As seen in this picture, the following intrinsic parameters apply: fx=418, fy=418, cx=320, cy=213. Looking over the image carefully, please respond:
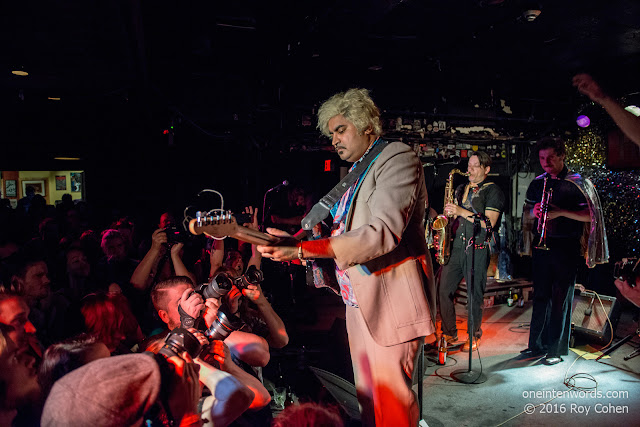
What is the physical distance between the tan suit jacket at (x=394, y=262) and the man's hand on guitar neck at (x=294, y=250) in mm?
167

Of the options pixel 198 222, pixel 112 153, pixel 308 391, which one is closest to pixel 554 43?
pixel 308 391

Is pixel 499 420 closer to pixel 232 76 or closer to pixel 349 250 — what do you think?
pixel 349 250

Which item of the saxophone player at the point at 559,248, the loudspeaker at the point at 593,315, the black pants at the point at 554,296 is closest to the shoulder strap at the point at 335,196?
the saxophone player at the point at 559,248

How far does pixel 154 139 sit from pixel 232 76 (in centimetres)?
304

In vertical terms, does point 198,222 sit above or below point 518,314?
above

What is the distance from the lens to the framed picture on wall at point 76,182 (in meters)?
15.4

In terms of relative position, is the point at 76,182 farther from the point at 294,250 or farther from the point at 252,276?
the point at 294,250

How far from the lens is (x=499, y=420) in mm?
3258

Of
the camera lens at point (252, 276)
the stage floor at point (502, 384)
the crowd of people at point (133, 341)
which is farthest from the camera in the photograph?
the stage floor at point (502, 384)

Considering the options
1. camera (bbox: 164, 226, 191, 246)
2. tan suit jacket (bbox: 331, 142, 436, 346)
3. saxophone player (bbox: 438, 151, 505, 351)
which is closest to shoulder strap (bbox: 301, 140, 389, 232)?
tan suit jacket (bbox: 331, 142, 436, 346)

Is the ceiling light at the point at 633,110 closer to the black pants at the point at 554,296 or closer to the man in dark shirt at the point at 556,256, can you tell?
the man in dark shirt at the point at 556,256

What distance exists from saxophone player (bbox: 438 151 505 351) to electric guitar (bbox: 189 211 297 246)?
340cm

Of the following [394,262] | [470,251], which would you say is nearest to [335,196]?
[394,262]

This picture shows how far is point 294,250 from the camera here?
69.2 inches
